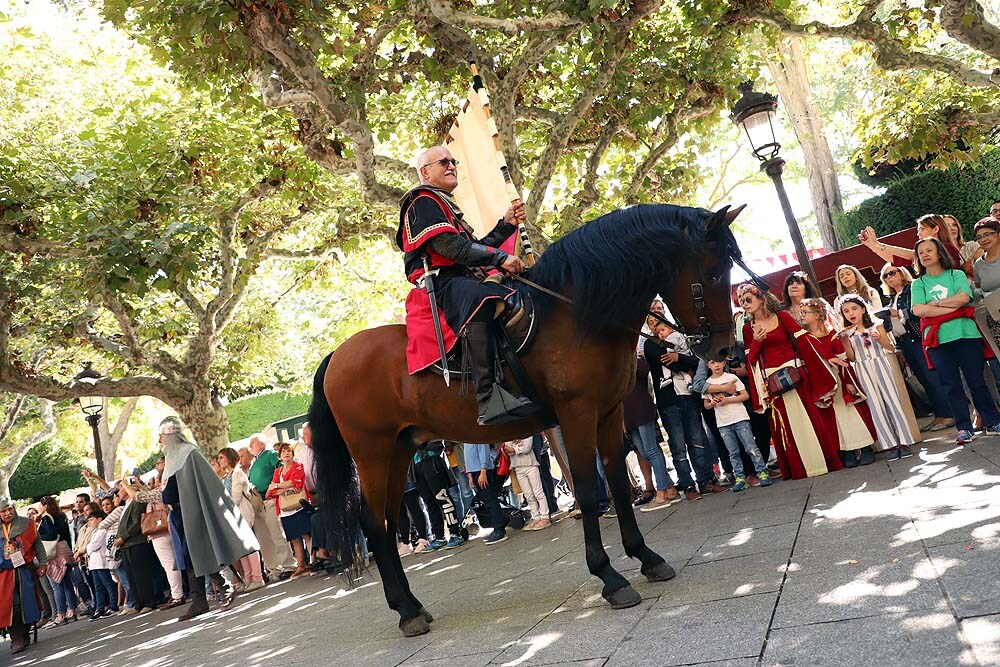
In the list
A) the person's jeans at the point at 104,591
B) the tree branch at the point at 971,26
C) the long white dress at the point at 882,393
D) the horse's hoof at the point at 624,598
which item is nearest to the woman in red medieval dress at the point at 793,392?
the long white dress at the point at 882,393

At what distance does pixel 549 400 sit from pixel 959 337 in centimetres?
472

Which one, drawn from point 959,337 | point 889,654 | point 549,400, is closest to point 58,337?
point 549,400

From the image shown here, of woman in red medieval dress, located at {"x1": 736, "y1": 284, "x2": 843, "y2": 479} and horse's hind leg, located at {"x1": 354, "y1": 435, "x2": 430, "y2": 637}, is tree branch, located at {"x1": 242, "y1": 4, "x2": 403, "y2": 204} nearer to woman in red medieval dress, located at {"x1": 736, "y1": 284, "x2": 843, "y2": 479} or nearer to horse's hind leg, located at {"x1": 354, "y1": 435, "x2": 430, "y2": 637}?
woman in red medieval dress, located at {"x1": 736, "y1": 284, "x2": 843, "y2": 479}

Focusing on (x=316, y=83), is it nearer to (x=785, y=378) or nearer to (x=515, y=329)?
(x=515, y=329)

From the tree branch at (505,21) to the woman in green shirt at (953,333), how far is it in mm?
4737

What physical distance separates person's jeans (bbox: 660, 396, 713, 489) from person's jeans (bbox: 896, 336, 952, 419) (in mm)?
2545

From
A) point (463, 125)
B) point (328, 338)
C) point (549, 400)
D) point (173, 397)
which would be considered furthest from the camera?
point (328, 338)

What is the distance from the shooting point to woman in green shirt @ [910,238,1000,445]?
7730 millimetres

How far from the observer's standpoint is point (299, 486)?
37.7 ft

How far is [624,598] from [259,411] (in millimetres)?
38896

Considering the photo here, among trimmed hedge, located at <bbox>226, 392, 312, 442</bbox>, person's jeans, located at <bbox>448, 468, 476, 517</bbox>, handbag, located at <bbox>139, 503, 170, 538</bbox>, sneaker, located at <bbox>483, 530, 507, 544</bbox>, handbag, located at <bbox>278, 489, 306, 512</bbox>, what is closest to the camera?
sneaker, located at <bbox>483, 530, 507, 544</bbox>

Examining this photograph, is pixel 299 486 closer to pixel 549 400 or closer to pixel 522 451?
pixel 522 451

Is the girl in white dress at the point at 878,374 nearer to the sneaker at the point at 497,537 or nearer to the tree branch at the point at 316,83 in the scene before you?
the sneaker at the point at 497,537

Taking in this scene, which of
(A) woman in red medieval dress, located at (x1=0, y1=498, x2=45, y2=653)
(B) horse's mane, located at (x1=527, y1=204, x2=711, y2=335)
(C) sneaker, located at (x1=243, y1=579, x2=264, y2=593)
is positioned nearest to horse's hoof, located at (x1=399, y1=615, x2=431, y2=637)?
(B) horse's mane, located at (x1=527, y1=204, x2=711, y2=335)
